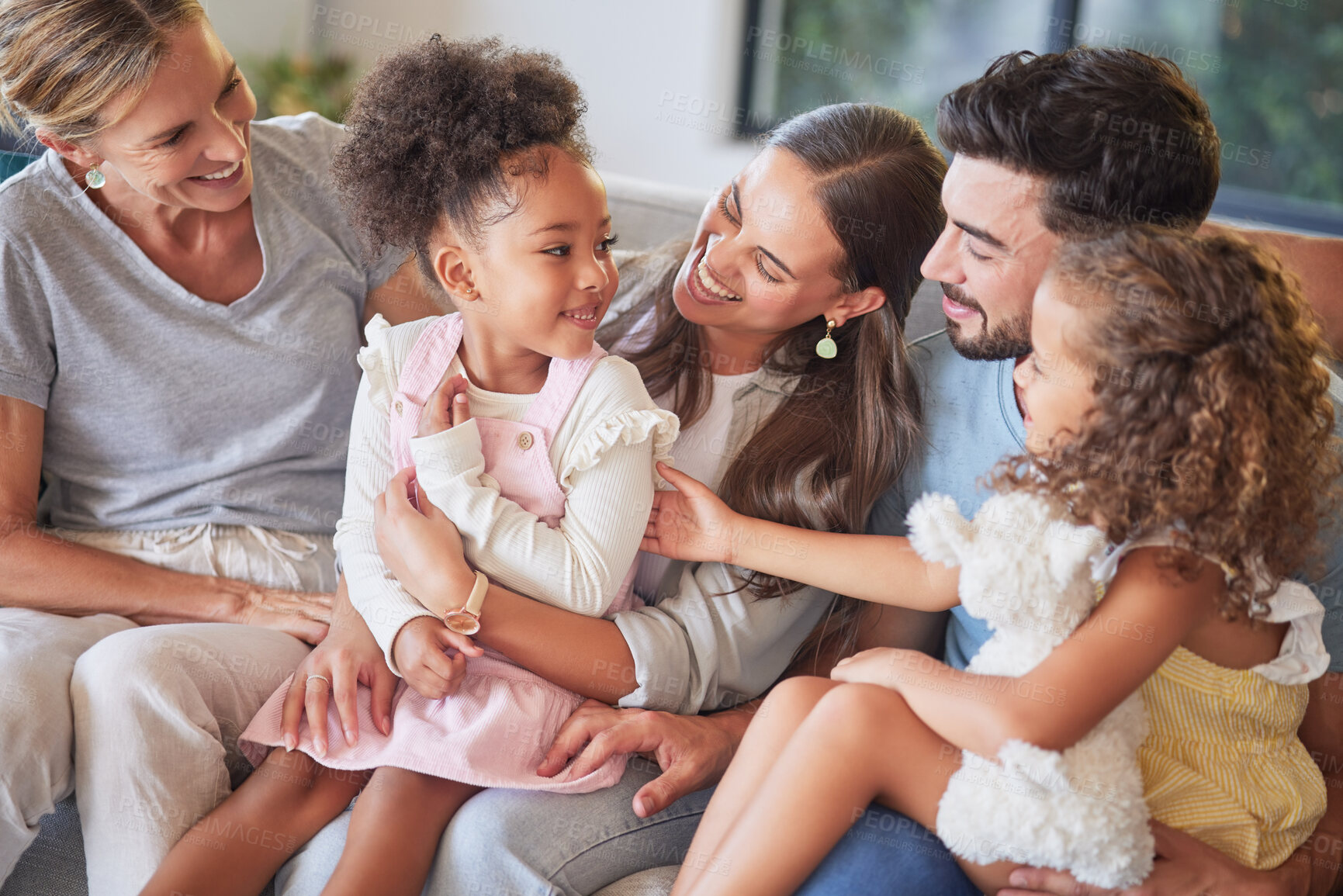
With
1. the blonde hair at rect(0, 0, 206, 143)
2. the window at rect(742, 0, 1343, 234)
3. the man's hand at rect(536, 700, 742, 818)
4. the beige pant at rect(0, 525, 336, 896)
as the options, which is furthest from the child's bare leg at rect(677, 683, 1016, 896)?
the window at rect(742, 0, 1343, 234)

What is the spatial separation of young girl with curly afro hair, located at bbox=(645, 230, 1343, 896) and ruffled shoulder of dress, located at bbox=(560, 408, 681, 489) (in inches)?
15.0

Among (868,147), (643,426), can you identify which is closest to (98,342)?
(643,426)

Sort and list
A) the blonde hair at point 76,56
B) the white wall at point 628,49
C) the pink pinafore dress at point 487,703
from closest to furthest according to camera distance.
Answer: the pink pinafore dress at point 487,703 → the blonde hair at point 76,56 → the white wall at point 628,49

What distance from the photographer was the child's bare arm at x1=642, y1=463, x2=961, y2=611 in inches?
54.3

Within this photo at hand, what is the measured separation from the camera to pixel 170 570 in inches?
67.1

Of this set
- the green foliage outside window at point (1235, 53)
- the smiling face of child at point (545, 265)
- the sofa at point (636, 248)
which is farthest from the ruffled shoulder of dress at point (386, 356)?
the green foliage outside window at point (1235, 53)

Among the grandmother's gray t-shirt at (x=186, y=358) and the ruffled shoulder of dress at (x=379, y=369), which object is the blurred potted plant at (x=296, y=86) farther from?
the ruffled shoulder of dress at (x=379, y=369)

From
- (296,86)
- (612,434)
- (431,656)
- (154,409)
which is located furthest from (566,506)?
(296,86)

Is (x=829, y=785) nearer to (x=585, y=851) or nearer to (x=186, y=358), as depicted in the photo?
(x=585, y=851)

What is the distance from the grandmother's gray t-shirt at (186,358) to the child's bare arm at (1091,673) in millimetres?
1115

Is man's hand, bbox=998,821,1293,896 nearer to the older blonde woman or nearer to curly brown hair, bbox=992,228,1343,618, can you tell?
curly brown hair, bbox=992,228,1343,618

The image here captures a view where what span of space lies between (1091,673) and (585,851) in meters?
0.64

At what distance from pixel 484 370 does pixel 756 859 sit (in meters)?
0.74

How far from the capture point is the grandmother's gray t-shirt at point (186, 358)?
1612mm
